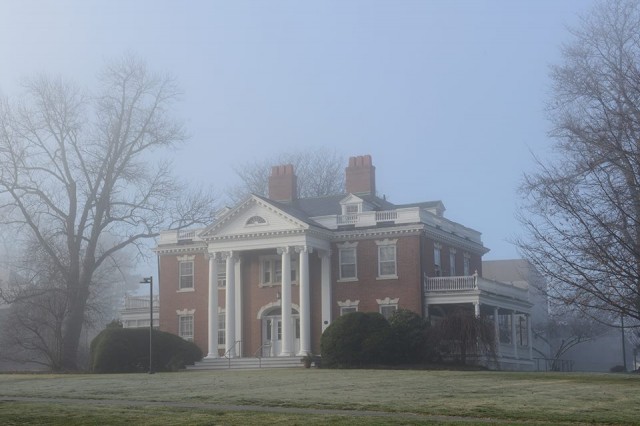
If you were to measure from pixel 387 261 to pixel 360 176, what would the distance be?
7303 mm

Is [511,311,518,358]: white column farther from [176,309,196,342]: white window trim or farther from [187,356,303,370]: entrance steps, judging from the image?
[176,309,196,342]: white window trim

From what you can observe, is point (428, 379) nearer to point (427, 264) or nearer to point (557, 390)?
point (557, 390)

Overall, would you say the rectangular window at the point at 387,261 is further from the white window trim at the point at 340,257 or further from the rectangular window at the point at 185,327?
the rectangular window at the point at 185,327

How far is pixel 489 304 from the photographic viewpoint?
46688 mm

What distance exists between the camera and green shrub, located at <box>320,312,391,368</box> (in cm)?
4116

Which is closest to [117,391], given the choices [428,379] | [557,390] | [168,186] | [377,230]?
[428,379]

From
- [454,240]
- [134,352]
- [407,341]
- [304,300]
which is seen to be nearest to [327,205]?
[454,240]

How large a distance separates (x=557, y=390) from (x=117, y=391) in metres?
11.5

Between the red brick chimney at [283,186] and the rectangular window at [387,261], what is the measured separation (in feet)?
27.9

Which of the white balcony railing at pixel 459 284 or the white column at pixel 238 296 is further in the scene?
the white column at pixel 238 296

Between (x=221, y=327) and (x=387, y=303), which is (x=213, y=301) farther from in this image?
(x=387, y=303)

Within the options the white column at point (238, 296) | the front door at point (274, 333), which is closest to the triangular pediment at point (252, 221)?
the white column at point (238, 296)

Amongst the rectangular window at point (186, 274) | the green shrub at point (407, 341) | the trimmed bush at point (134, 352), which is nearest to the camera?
the green shrub at point (407, 341)

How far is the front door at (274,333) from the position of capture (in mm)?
48312
